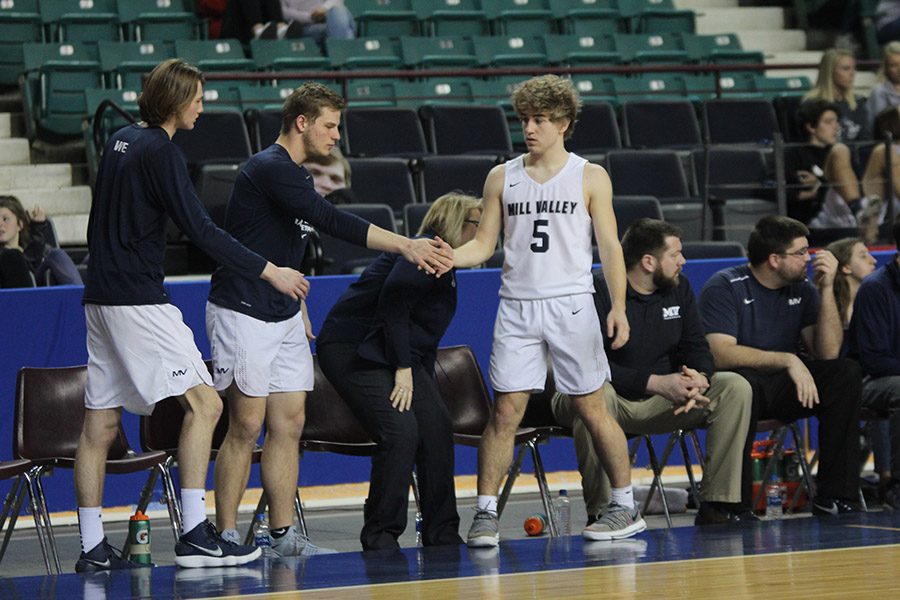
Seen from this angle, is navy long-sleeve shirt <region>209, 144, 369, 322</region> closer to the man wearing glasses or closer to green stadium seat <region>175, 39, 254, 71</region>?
the man wearing glasses

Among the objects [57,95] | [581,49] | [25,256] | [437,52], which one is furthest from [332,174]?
[581,49]

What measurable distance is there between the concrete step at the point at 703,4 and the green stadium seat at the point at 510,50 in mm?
2240

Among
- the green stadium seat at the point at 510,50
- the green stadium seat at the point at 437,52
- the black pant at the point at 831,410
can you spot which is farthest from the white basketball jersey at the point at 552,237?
the green stadium seat at the point at 510,50

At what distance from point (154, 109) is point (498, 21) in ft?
28.2

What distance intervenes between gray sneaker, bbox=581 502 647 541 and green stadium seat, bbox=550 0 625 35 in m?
8.51

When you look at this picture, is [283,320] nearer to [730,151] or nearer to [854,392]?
[854,392]

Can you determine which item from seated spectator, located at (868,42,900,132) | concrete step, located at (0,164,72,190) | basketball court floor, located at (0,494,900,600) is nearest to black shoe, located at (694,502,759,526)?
basketball court floor, located at (0,494,900,600)

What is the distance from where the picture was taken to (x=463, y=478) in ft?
28.3

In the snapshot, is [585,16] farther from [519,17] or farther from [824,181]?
[824,181]

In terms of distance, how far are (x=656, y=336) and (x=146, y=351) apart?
91.9 inches

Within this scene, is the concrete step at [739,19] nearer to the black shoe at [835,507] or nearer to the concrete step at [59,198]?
the concrete step at [59,198]

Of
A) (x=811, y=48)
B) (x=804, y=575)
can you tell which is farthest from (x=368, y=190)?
(x=811, y=48)

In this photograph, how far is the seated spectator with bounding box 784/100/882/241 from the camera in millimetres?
10633

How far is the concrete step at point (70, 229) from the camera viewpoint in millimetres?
10492
